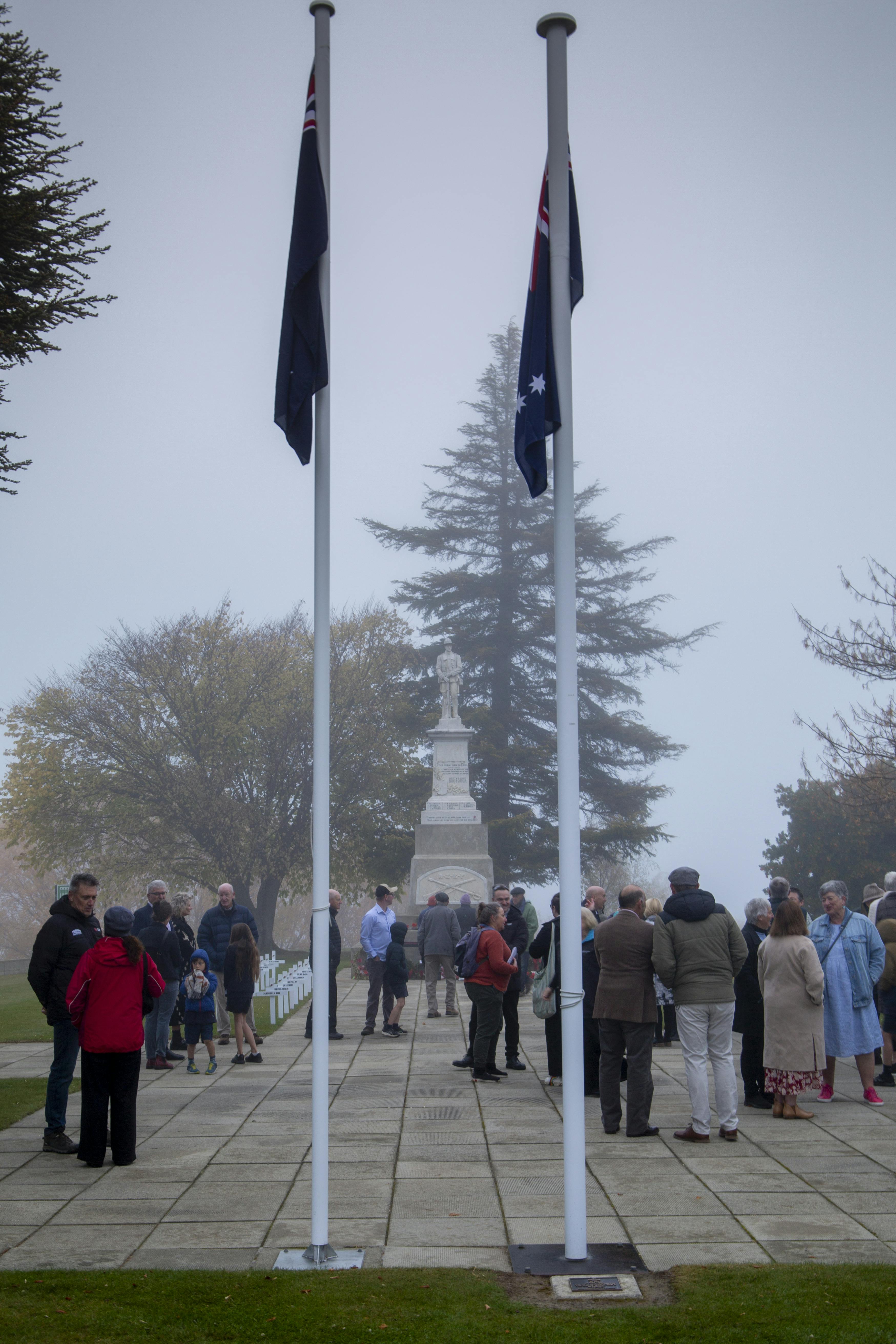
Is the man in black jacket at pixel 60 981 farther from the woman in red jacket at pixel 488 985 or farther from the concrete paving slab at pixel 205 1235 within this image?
the woman in red jacket at pixel 488 985

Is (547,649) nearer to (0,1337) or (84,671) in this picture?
(84,671)

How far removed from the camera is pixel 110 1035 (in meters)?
8.60

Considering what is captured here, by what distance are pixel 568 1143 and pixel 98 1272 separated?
2480 millimetres

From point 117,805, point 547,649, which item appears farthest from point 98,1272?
point 547,649

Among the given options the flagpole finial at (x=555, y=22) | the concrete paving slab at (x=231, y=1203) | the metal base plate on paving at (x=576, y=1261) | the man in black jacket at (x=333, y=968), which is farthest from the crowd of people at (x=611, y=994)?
the flagpole finial at (x=555, y=22)

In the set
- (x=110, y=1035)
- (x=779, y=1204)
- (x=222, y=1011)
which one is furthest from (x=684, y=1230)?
(x=222, y=1011)

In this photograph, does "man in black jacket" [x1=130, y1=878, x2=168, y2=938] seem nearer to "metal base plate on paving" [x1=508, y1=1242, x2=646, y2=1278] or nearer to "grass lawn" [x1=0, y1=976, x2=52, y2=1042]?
"grass lawn" [x1=0, y1=976, x2=52, y2=1042]

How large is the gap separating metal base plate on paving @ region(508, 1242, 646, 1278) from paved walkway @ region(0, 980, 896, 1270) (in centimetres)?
9

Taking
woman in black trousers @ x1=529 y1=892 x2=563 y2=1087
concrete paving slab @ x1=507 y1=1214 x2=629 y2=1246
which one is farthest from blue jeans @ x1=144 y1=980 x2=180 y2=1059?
concrete paving slab @ x1=507 y1=1214 x2=629 y2=1246

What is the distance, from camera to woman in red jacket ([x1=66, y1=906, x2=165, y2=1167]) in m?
8.63

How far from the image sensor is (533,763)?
1642 inches

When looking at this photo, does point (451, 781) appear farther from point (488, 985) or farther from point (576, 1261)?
point (576, 1261)

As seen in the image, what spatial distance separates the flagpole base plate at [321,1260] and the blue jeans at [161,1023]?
7.25 meters

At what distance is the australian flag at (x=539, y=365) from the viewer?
714cm
